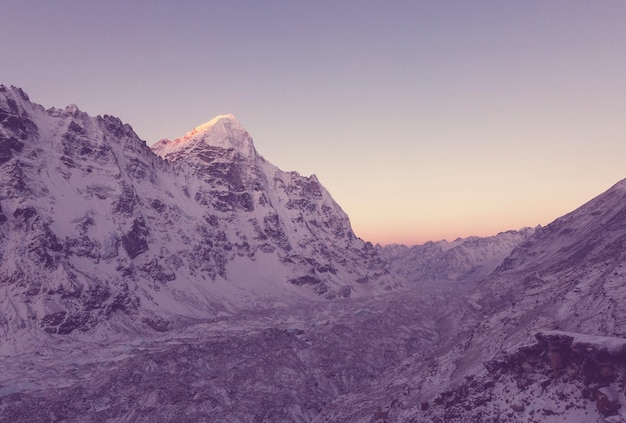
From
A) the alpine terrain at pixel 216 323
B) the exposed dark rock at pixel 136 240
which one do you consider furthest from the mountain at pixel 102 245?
the alpine terrain at pixel 216 323

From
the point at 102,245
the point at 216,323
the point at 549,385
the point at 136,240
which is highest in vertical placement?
the point at 136,240

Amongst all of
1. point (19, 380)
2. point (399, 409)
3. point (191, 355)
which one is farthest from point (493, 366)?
point (19, 380)

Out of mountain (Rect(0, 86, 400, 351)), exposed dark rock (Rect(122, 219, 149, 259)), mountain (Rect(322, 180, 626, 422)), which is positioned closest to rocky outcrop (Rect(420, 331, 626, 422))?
mountain (Rect(322, 180, 626, 422))

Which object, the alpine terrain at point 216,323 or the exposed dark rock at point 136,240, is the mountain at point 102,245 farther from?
the alpine terrain at point 216,323

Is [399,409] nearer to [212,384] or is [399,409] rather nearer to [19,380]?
[212,384]

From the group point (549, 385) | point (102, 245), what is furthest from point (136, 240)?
point (549, 385)

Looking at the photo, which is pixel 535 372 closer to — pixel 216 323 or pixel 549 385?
pixel 549 385
